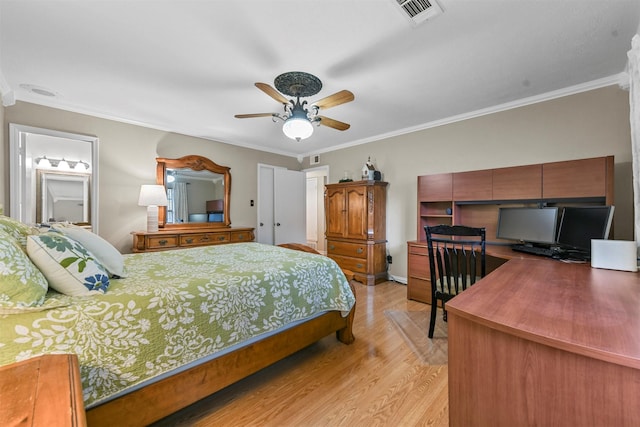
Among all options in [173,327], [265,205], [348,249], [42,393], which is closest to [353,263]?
[348,249]

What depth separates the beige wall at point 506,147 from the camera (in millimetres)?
2428

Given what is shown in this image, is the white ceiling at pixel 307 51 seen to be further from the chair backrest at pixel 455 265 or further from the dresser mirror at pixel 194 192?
the chair backrest at pixel 455 265

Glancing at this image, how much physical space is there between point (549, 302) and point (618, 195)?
240 centimetres

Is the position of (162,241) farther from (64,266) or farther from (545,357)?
(545,357)

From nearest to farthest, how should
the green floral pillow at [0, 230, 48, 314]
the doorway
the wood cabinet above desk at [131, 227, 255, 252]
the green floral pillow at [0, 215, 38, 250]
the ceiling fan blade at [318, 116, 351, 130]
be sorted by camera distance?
the green floral pillow at [0, 230, 48, 314], the green floral pillow at [0, 215, 38, 250], the ceiling fan blade at [318, 116, 351, 130], the wood cabinet above desk at [131, 227, 255, 252], the doorway

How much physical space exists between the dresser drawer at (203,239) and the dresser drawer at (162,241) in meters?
0.10

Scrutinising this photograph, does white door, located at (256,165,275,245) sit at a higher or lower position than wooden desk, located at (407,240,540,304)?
higher

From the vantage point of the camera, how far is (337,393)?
66.2 inches

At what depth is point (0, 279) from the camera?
986mm

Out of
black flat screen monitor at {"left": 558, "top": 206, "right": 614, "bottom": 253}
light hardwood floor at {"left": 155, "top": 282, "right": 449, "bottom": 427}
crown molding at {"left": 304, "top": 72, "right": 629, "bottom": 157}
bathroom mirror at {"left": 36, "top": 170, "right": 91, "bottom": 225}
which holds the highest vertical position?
crown molding at {"left": 304, "top": 72, "right": 629, "bottom": 157}

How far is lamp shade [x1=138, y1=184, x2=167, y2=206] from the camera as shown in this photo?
11.0 ft

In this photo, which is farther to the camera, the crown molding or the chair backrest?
the crown molding

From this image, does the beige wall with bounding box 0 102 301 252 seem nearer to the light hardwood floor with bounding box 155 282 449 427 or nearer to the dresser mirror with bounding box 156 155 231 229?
the dresser mirror with bounding box 156 155 231 229

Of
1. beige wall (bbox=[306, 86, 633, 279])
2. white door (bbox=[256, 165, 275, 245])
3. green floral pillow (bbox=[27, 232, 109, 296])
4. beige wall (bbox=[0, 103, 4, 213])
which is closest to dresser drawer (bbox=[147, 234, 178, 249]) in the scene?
beige wall (bbox=[0, 103, 4, 213])
